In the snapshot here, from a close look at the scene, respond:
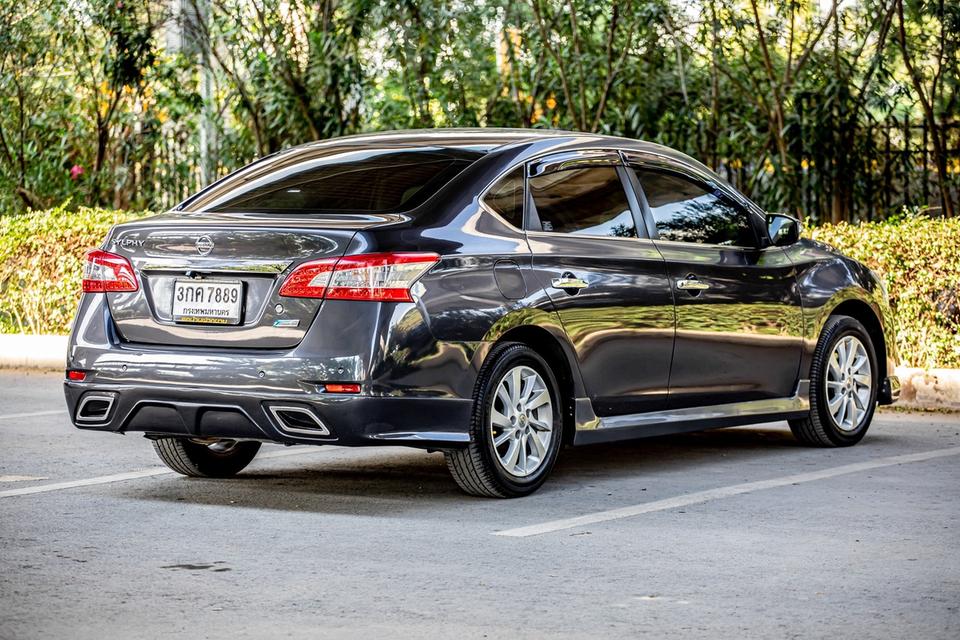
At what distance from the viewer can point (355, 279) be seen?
269 inches

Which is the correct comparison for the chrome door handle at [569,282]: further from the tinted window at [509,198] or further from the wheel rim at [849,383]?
the wheel rim at [849,383]

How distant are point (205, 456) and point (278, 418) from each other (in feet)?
4.85

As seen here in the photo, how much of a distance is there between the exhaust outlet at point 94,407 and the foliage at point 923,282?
6.78 metres

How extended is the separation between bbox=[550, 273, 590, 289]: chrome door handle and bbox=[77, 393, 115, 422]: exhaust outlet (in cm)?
201

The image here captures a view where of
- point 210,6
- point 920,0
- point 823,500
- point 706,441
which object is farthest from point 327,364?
point 210,6

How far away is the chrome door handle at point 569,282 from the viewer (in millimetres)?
7500

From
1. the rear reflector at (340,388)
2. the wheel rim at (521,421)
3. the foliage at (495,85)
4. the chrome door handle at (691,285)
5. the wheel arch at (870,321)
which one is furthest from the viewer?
the foliage at (495,85)

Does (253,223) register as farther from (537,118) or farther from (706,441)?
(537,118)

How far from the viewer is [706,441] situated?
9.85 m

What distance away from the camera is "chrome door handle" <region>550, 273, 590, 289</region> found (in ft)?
24.6

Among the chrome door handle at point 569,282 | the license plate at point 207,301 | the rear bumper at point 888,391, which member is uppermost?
the chrome door handle at point 569,282

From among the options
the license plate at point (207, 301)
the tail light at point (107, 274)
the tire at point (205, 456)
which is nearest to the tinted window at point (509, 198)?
the license plate at point (207, 301)

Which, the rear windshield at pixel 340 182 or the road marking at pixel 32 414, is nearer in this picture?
the rear windshield at pixel 340 182

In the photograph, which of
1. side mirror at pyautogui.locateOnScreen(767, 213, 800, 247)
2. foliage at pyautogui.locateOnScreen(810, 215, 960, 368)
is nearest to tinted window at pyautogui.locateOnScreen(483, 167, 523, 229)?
side mirror at pyautogui.locateOnScreen(767, 213, 800, 247)
